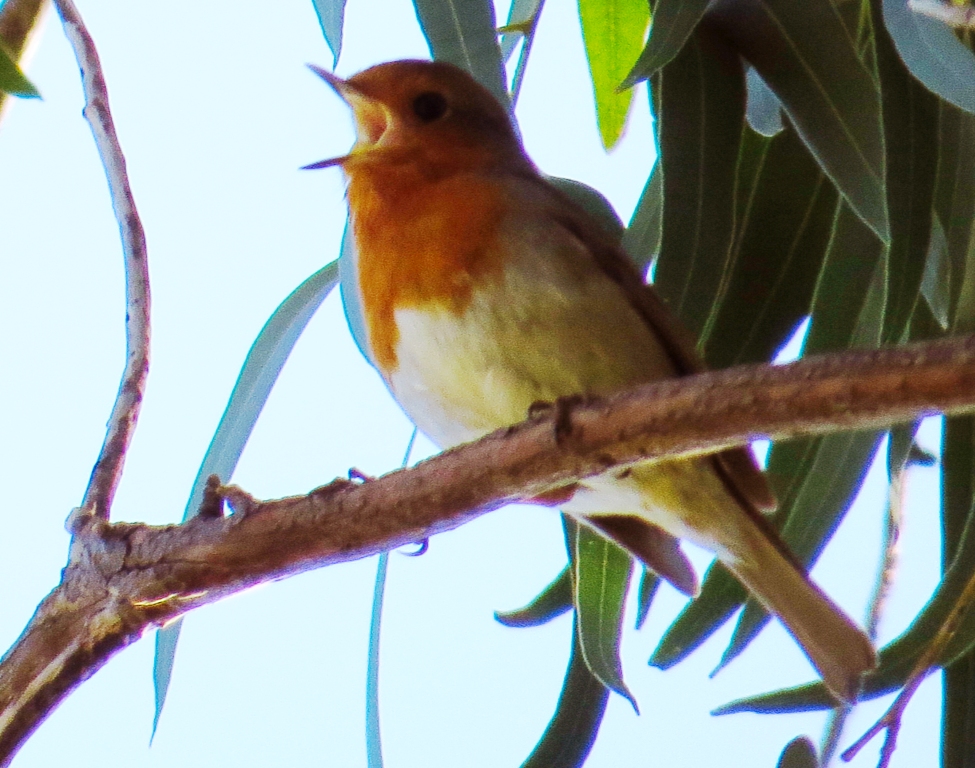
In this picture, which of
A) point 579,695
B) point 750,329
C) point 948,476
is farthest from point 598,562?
point 948,476

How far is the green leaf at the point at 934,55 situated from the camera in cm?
136

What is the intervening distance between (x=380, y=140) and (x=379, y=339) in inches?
15.0

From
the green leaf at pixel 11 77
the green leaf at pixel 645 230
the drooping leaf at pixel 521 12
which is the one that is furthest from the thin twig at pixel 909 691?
the green leaf at pixel 11 77

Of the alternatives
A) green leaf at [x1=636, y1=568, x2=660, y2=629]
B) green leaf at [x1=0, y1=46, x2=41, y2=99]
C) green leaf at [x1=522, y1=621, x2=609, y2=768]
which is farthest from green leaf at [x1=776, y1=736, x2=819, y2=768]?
green leaf at [x1=0, y1=46, x2=41, y2=99]

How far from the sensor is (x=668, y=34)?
5.00ft

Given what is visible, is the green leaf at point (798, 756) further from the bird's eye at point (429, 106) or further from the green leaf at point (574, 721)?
the bird's eye at point (429, 106)

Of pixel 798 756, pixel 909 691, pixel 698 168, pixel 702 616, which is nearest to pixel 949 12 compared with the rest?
pixel 698 168

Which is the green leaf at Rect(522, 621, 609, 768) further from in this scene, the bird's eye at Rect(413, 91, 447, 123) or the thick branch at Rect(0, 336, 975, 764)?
the bird's eye at Rect(413, 91, 447, 123)

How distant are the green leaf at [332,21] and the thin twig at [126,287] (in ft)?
0.99

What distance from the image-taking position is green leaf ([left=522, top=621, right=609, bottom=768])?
1.92 metres

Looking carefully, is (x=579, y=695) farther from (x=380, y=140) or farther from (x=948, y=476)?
(x=380, y=140)

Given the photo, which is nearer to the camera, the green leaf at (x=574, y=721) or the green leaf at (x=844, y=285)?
the green leaf at (x=844, y=285)

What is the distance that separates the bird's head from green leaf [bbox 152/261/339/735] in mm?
251

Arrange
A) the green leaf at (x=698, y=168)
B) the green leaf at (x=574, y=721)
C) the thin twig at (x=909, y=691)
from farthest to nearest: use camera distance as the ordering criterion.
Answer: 1. the green leaf at (x=574, y=721)
2. the green leaf at (x=698, y=168)
3. the thin twig at (x=909, y=691)
